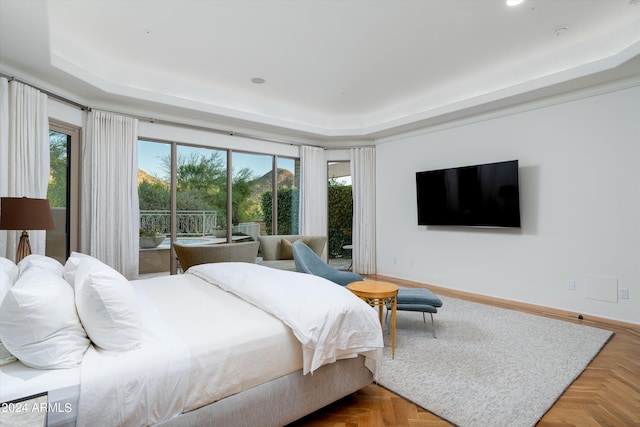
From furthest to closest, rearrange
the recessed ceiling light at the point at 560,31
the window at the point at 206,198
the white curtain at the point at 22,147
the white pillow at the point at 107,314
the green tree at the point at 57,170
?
1. the window at the point at 206,198
2. the green tree at the point at 57,170
3. the recessed ceiling light at the point at 560,31
4. the white curtain at the point at 22,147
5. the white pillow at the point at 107,314

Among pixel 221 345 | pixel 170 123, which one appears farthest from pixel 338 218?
pixel 221 345

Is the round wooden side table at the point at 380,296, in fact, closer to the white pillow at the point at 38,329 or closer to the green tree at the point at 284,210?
the white pillow at the point at 38,329

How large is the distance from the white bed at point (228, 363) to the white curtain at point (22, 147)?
1.99 metres

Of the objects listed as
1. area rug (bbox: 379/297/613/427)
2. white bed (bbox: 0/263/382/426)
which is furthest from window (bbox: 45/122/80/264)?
area rug (bbox: 379/297/613/427)

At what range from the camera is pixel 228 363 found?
1.58 m

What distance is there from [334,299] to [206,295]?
100 cm

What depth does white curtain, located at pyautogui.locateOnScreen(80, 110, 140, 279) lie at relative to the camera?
4.24 metres

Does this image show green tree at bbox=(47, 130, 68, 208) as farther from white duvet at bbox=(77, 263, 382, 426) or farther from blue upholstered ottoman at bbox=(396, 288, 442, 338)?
blue upholstered ottoman at bbox=(396, 288, 442, 338)

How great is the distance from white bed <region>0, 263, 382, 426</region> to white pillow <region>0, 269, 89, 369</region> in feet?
0.15

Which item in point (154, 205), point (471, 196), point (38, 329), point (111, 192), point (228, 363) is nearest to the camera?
point (38, 329)

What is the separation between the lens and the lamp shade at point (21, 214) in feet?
8.42

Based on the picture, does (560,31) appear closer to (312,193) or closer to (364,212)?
(364,212)

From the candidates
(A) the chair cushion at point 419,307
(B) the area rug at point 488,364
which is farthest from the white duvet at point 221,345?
(A) the chair cushion at point 419,307

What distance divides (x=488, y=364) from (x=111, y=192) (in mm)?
4625
